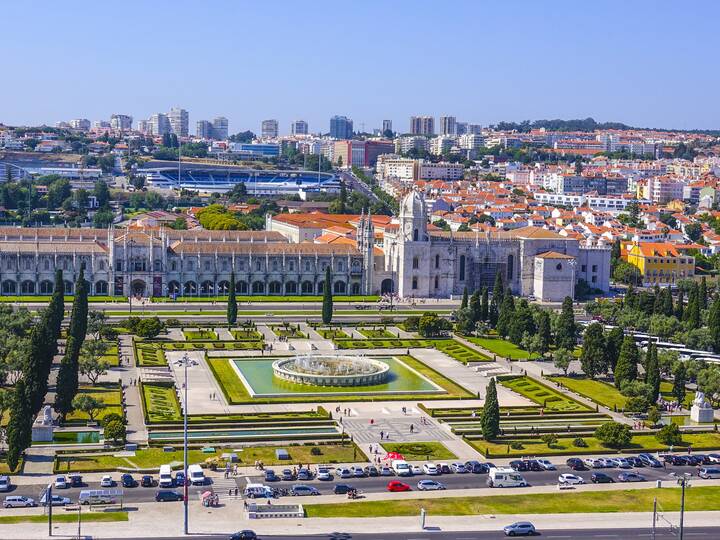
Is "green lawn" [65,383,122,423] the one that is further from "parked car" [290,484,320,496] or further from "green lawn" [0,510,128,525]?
"parked car" [290,484,320,496]

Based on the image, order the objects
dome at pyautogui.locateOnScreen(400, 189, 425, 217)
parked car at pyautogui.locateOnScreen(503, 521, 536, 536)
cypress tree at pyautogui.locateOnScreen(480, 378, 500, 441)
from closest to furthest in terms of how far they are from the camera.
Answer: parked car at pyautogui.locateOnScreen(503, 521, 536, 536) < cypress tree at pyautogui.locateOnScreen(480, 378, 500, 441) < dome at pyautogui.locateOnScreen(400, 189, 425, 217)

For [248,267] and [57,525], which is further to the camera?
[248,267]

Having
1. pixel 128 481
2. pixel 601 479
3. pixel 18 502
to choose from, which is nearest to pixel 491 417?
pixel 601 479

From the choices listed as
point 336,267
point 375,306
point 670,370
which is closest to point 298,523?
point 670,370

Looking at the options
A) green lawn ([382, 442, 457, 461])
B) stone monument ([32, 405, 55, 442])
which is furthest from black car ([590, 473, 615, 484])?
stone monument ([32, 405, 55, 442])

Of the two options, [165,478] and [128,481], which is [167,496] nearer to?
[165,478]

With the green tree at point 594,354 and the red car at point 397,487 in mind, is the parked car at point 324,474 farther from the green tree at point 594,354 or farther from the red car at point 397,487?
the green tree at point 594,354

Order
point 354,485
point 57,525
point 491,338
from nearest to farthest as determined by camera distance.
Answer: point 57,525
point 354,485
point 491,338

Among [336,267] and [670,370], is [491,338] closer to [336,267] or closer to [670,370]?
[670,370]
